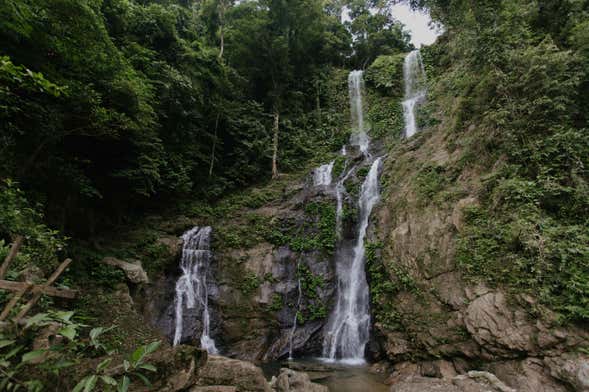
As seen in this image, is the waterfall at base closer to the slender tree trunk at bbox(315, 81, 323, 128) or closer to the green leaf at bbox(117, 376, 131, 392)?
the green leaf at bbox(117, 376, 131, 392)

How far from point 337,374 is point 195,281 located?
5850 mm

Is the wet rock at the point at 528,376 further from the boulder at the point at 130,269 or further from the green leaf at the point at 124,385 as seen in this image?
the boulder at the point at 130,269

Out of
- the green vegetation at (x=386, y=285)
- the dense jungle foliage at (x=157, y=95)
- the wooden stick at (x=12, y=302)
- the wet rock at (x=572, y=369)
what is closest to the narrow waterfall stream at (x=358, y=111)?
the dense jungle foliage at (x=157, y=95)

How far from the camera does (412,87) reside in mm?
18219

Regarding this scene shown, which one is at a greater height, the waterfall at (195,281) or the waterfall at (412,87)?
the waterfall at (412,87)

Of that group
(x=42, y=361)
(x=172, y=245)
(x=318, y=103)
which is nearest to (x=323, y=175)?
→ (x=318, y=103)

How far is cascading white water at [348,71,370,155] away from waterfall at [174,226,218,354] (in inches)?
384

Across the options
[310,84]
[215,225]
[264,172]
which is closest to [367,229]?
[215,225]

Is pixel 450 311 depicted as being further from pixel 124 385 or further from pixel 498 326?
pixel 124 385

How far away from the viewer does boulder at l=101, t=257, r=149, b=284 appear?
27.6 ft

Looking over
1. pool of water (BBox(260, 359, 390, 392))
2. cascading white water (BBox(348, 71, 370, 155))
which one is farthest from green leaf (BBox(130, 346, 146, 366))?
cascading white water (BBox(348, 71, 370, 155))

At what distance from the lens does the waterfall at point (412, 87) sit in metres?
15.8

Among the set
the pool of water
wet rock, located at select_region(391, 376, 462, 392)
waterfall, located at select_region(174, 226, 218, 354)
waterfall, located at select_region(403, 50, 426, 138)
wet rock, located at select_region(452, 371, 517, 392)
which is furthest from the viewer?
waterfall, located at select_region(403, 50, 426, 138)

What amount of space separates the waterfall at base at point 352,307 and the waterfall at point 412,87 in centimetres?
658
